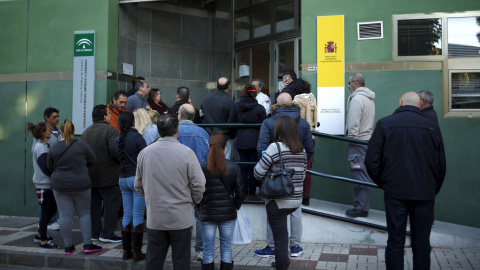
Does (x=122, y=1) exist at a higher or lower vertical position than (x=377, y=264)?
higher

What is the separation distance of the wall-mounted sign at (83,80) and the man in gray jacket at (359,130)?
5.11m

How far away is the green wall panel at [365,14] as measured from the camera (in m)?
8.34

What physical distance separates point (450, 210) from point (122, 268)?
5.14 m

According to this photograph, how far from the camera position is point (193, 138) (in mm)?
6559

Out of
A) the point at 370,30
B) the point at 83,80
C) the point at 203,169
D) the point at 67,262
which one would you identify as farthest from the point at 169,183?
the point at 83,80

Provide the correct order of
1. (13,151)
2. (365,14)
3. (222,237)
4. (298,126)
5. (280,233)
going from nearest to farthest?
(280,233), (222,237), (298,126), (365,14), (13,151)

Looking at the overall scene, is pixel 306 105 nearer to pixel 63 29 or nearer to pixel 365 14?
pixel 365 14

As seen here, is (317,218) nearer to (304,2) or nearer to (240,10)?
(304,2)

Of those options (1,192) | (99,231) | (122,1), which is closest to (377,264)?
(99,231)

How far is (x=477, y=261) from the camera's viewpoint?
6445 millimetres

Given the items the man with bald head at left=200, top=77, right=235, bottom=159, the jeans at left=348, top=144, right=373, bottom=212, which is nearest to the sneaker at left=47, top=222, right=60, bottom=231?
the man with bald head at left=200, top=77, right=235, bottom=159

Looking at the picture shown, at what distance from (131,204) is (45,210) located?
1694mm

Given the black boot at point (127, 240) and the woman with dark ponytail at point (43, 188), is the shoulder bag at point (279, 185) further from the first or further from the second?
the woman with dark ponytail at point (43, 188)

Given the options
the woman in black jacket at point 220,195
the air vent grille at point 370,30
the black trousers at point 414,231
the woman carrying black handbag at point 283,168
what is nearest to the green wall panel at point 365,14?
the air vent grille at point 370,30
